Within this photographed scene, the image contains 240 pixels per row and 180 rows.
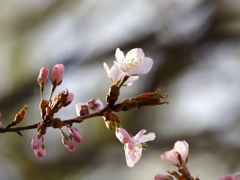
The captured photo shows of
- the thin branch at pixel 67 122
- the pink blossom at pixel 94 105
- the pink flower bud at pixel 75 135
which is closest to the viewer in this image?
the thin branch at pixel 67 122

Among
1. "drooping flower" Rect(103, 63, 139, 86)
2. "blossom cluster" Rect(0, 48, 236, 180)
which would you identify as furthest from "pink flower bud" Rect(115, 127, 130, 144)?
"drooping flower" Rect(103, 63, 139, 86)

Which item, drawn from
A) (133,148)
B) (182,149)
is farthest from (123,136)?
(182,149)

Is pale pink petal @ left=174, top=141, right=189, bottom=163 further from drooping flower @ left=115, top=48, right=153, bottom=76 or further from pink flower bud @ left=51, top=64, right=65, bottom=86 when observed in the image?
pink flower bud @ left=51, top=64, right=65, bottom=86

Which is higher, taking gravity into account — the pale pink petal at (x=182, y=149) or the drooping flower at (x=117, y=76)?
the drooping flower at (x=117, y=76)

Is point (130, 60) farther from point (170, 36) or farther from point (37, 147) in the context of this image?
point (170, 36)

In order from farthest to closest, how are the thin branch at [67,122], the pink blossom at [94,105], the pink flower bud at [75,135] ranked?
the pink blossom at [94,105] < the pink flower bud at [75,135] < the thin branch at [67,122]

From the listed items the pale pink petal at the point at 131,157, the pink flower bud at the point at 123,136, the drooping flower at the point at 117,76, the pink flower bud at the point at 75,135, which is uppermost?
the drooping flower at the point at 117,76

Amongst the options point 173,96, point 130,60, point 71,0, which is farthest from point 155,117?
point 130,60

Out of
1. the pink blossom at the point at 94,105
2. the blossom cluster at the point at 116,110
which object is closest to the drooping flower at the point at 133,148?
the blossom cluster at the point at 116,110

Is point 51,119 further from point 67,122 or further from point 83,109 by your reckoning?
point 83,109

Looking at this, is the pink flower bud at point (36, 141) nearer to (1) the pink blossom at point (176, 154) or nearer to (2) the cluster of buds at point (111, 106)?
(2) the cluster of buds at point (111, 106)

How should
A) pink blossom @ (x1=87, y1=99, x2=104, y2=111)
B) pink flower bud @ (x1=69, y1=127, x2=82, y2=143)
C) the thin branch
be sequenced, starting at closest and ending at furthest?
the thin branch → pink flower bud @ (x1=69, y1=127, x2=82, y2=143) → pink blossom @ (x1=87, y1=99, x2=104, y2=111)
